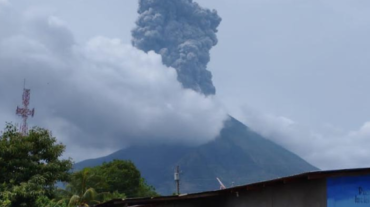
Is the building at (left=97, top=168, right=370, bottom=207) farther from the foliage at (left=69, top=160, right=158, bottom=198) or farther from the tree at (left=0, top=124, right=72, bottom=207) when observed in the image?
the foliage at (left=69, top=160, right=158, bottom=198)

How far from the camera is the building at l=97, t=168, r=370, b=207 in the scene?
43.2 ft

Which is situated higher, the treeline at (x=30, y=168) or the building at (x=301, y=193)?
the treeline at (x=30, y=168)

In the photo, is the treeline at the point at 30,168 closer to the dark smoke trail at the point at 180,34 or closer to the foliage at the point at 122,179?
the foliage at the point at 122,179

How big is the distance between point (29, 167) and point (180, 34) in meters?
148

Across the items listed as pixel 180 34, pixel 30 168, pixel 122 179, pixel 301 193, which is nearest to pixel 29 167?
pixel 30 168

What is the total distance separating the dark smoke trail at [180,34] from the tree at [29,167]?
5381 inches

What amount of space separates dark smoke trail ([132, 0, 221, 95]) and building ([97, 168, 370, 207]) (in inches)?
5783

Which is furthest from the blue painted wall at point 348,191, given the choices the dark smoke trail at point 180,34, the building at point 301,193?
the dark smoke trail at point 180,34

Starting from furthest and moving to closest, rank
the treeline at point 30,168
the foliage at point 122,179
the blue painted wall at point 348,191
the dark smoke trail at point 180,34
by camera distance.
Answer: the dark smoke trail at point 180,34 < the foliage at point 122,179 < the treeline at point 30,168 < the blue painted wall at point 348,191

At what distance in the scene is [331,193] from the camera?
13.2m

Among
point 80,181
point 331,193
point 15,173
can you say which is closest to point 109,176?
point 80,181

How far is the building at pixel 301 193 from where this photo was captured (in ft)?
43.2

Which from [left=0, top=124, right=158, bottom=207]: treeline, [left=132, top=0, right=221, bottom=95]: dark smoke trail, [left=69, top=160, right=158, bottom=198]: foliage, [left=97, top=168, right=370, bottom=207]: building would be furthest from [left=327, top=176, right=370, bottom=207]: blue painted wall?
[left=132, top=0, right=221, bottom=95]: dark smoke trail

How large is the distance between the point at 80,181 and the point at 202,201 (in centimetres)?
3077
